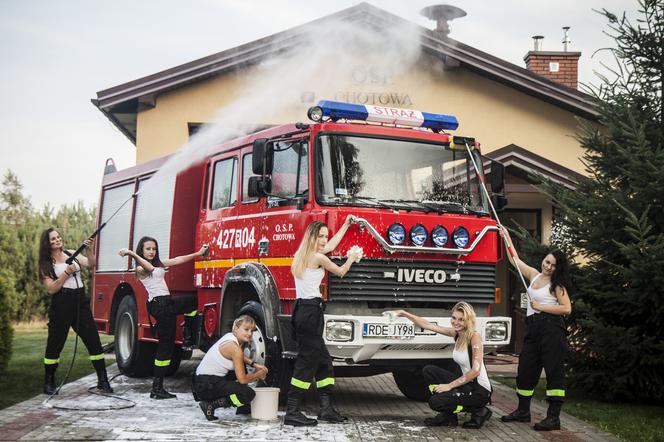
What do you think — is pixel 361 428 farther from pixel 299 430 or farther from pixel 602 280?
pixel 602 280

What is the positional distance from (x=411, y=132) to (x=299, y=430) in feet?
10.7

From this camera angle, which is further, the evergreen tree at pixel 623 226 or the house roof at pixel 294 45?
the house roof at pixel 294 45

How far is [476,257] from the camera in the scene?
29.9 feet

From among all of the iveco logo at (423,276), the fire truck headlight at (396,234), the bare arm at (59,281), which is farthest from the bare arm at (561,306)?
the bare arm at (59,281)

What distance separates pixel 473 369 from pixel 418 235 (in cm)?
137

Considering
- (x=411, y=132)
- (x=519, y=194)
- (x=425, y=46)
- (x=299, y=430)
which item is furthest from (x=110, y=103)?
(x=299, y=430)

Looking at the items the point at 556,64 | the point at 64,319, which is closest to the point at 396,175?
the point at 64,319

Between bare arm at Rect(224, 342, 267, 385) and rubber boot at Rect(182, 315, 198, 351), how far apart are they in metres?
2.18

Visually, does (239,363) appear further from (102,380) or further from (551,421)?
(551,421)

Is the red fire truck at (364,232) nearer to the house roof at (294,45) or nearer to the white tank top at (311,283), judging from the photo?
the white tank top at (311,283)

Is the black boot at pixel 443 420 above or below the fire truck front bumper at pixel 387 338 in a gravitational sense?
below

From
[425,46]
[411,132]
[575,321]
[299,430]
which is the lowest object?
[299,430]

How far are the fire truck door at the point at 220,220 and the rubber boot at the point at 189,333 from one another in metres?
0.48

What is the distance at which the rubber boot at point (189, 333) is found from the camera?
10.7m
